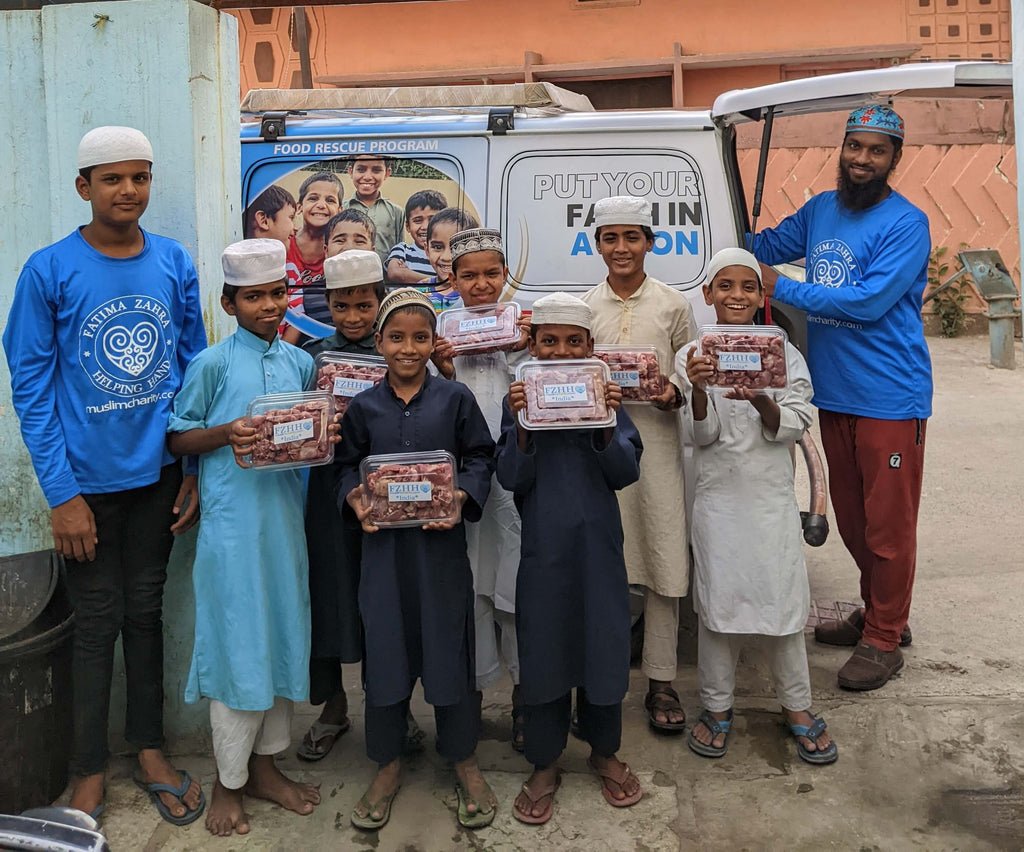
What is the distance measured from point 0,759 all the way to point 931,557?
490 cm

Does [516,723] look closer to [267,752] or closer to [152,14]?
[267,752]

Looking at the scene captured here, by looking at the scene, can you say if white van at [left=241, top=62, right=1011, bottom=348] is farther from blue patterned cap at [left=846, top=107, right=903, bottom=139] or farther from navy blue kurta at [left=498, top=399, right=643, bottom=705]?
navy blue kurta at [left=498, top=399, right=643, bottom=705]

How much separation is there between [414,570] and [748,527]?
1243 millimetres

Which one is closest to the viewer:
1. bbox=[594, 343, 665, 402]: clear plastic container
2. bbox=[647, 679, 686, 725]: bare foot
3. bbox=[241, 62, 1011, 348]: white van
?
bbox=[594, 343, 665, 402]: clear plastic container

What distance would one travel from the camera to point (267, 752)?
3.31 m

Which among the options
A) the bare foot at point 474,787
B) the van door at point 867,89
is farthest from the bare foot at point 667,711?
the van door at point 867,89

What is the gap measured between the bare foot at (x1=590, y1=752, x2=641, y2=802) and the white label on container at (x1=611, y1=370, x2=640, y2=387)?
1296mm

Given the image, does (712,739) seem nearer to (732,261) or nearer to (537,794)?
(537,794)

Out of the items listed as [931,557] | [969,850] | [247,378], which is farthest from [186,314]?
[931,557]

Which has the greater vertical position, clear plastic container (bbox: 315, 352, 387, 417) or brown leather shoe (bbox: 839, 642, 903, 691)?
clear plastic container (bbox: 315, 352, 387, 417)

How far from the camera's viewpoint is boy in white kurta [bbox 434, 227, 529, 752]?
3535mm

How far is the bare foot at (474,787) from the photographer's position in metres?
3.23

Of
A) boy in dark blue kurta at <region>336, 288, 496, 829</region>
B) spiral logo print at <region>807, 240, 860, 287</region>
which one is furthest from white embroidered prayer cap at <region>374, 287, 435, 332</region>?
spiral logo print at <region>807, 240, 860, 287</region>

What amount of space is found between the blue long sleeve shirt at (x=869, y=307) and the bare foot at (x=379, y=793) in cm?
235
